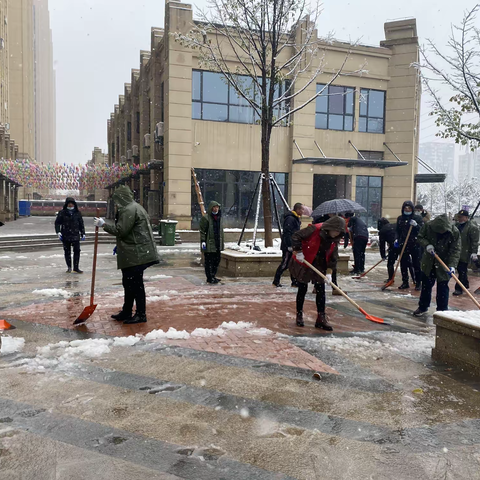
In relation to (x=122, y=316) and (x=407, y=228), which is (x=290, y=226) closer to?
(x=407, y=228)

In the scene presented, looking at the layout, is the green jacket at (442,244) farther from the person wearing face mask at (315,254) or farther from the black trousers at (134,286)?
the black trousers at (134,286)

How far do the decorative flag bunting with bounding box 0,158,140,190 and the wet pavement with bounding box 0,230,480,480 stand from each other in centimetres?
2185

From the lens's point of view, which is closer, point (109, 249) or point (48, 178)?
point (109, 249)

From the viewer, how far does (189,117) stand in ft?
69.7

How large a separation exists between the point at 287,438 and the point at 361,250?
8816 mm

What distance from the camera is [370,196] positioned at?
2489 cm

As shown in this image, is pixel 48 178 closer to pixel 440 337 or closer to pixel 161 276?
pixel 161 276

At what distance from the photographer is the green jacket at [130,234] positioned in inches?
238

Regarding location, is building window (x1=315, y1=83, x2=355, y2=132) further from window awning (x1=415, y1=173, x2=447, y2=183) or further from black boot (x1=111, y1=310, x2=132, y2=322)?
black boot (x1=111, y1=310, x2=132, y2=322)

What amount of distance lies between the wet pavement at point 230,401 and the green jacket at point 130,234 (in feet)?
3.04

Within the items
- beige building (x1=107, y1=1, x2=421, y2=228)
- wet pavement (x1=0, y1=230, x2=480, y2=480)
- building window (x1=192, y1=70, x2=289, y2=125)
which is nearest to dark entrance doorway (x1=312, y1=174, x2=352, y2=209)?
beige building (x1=107, y1=1, x2=421, y2=228)

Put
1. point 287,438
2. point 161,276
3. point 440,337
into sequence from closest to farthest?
point 287,438, point 440,337, point 161,276

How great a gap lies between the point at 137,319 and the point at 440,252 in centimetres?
478

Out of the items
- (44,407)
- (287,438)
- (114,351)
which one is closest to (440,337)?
(287,438)
